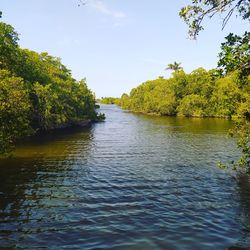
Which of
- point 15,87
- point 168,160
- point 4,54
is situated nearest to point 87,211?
point 168,160

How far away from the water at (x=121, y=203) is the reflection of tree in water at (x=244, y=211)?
6 centimetres

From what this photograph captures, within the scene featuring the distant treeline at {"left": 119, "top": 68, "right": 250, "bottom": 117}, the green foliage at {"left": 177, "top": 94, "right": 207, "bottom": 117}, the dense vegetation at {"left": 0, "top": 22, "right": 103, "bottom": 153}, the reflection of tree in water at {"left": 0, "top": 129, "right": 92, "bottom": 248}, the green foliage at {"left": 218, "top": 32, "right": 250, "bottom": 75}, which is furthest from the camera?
the green foliage at {"left": 177, "top": 94, "right": 207, "bottom": 117}

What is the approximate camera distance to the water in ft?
49.8

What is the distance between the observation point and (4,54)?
47094 mm

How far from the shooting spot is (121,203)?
2041cm

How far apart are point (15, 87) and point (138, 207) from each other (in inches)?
1032

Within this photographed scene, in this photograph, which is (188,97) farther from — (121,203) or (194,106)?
(121,203)

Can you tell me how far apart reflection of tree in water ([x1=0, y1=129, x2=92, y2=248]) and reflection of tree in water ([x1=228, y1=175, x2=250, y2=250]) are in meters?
11.1

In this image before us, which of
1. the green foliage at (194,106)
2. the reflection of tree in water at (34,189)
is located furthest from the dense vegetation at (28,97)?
the green foliage at (194,106)

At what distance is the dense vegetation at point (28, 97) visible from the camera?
25.9 m

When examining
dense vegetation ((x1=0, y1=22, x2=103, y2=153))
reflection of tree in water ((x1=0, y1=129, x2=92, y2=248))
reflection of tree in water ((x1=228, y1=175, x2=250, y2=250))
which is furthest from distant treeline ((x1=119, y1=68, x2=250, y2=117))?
reflection of tree in water ((x1=228, y1=175, x2=250, y2=250))

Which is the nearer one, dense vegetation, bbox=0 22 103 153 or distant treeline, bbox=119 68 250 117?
dense vegetation, bbox=0 22 103 153

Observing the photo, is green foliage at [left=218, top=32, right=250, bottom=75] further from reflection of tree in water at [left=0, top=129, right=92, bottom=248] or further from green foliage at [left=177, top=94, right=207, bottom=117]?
green foliage at [left=177, top=94, right=207, bottom=117]

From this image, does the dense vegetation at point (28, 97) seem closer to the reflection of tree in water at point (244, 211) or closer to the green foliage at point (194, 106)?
the reflection of tree in water at point (244, 211)
